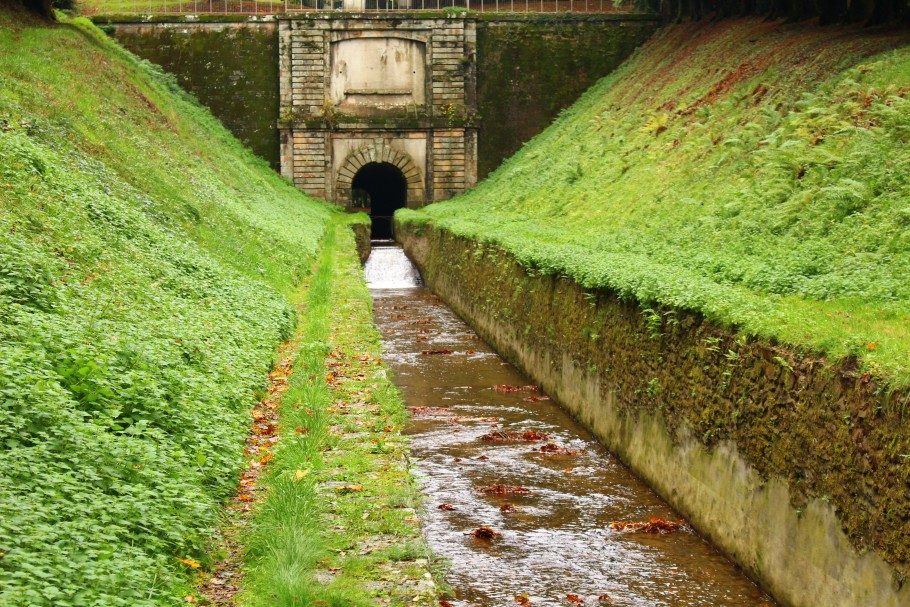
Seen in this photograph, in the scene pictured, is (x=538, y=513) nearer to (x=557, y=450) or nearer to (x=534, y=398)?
(x=557, y=450)

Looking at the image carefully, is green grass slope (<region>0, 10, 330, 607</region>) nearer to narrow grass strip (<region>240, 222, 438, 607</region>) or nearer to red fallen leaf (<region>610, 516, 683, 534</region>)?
narrow grass strip (<region>240, 222, 438, 607</region>)

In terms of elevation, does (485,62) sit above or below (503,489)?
above

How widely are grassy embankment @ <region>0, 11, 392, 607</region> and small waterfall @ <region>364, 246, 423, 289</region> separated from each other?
9057 mm

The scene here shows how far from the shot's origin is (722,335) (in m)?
9.91

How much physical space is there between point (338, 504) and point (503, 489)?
3.58 meters

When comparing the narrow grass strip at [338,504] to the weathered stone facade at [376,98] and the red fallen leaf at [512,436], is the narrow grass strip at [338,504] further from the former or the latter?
the weathered stone facade at [376,98]

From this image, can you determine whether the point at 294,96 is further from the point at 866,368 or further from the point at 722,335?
the point at 866,368

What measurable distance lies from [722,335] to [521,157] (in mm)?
30488

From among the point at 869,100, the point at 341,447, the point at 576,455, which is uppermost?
the point at 869,100

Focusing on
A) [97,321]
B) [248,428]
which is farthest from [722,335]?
[97,321]

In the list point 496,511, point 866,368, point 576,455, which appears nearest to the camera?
point 866,368

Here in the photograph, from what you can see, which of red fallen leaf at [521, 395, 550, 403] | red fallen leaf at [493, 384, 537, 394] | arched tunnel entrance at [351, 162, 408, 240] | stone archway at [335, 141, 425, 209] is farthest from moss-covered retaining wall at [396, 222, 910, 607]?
arched tunnel entrance at [351, 162, 408, 240]

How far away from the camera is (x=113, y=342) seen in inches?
375

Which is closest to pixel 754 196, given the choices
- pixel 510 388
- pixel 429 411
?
pixel 510 388
